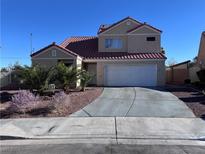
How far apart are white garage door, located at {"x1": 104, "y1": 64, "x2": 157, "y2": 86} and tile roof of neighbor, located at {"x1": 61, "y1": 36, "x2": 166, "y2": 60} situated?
95cm

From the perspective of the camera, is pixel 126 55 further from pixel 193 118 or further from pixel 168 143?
pixel 168 143

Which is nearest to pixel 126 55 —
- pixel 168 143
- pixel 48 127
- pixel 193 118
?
pixel 193 118

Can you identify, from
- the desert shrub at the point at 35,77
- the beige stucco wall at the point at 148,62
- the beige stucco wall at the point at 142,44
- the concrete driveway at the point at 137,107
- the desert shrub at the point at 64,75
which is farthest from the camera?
the beige stucco wall at the point at 142,44

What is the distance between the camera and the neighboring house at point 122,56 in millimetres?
26812

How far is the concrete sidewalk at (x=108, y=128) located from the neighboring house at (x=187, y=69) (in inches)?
809

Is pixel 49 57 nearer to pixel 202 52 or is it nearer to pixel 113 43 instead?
pixel 113 43

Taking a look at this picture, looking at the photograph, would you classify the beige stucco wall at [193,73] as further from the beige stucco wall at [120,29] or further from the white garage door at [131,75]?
the beige stucco wall at [120,29]

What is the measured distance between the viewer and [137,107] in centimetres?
1578

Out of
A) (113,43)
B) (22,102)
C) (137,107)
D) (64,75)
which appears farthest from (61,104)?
(113,43)

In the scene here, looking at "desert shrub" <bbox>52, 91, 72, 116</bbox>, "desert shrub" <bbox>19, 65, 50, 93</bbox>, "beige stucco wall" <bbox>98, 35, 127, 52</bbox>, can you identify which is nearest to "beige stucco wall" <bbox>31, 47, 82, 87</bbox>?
"beige stucco wall" <bbox>98, 35, 127, 52</bbox>

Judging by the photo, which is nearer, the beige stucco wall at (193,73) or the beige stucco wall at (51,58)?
the beige stucco wall at (51,58)

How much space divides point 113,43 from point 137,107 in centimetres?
1592

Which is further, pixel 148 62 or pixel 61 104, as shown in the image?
pixel 148 62

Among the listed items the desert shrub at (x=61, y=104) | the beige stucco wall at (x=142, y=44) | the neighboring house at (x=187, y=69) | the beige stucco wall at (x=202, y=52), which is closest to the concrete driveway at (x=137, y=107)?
the desert shrub at (x=61, y=104)
